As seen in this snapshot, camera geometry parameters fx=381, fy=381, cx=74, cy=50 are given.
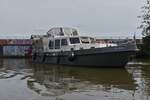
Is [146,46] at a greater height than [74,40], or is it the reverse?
[74,40]

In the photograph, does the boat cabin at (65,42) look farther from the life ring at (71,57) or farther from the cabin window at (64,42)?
the life ring at (71,57)

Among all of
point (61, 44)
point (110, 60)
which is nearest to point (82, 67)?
point (110, 60)

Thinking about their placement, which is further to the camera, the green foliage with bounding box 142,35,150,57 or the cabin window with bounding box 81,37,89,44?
the green foliage with bounding box 142,35,150,57

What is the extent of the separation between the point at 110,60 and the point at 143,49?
23069mm

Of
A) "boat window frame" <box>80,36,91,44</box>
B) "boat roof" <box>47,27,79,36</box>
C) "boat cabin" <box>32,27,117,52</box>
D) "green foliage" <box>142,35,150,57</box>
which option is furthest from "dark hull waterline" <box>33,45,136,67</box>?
"green foliage" <box>142,35,150,57</box>

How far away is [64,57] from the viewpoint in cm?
2855

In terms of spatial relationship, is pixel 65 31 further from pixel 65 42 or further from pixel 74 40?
pixel 74 40

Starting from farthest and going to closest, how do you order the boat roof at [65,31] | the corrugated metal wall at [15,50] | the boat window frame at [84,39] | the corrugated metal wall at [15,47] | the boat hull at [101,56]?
the corrugated metal wall at [15,47], the corrugated metal wall at [15,50], the boat roof at [65,31], the boat window frame at [84,39], the boat hull at [101,56]

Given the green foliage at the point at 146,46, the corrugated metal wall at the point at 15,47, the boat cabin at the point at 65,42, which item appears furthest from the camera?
the corrugated metal wall at the point at 15,47

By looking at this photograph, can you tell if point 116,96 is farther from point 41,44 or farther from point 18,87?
point 41,44

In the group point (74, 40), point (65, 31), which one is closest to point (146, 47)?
point (65, 31)

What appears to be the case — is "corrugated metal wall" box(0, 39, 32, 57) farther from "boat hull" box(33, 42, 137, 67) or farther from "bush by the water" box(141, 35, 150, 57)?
"boat hull" box(33, 42, 137, 67)

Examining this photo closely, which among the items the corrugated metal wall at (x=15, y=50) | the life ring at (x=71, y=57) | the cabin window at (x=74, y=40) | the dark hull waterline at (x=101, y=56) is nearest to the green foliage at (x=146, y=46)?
the corrugated metal wall at (x=15, y=50)

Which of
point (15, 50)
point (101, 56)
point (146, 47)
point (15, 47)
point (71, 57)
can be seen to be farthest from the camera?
point (15, 50)
